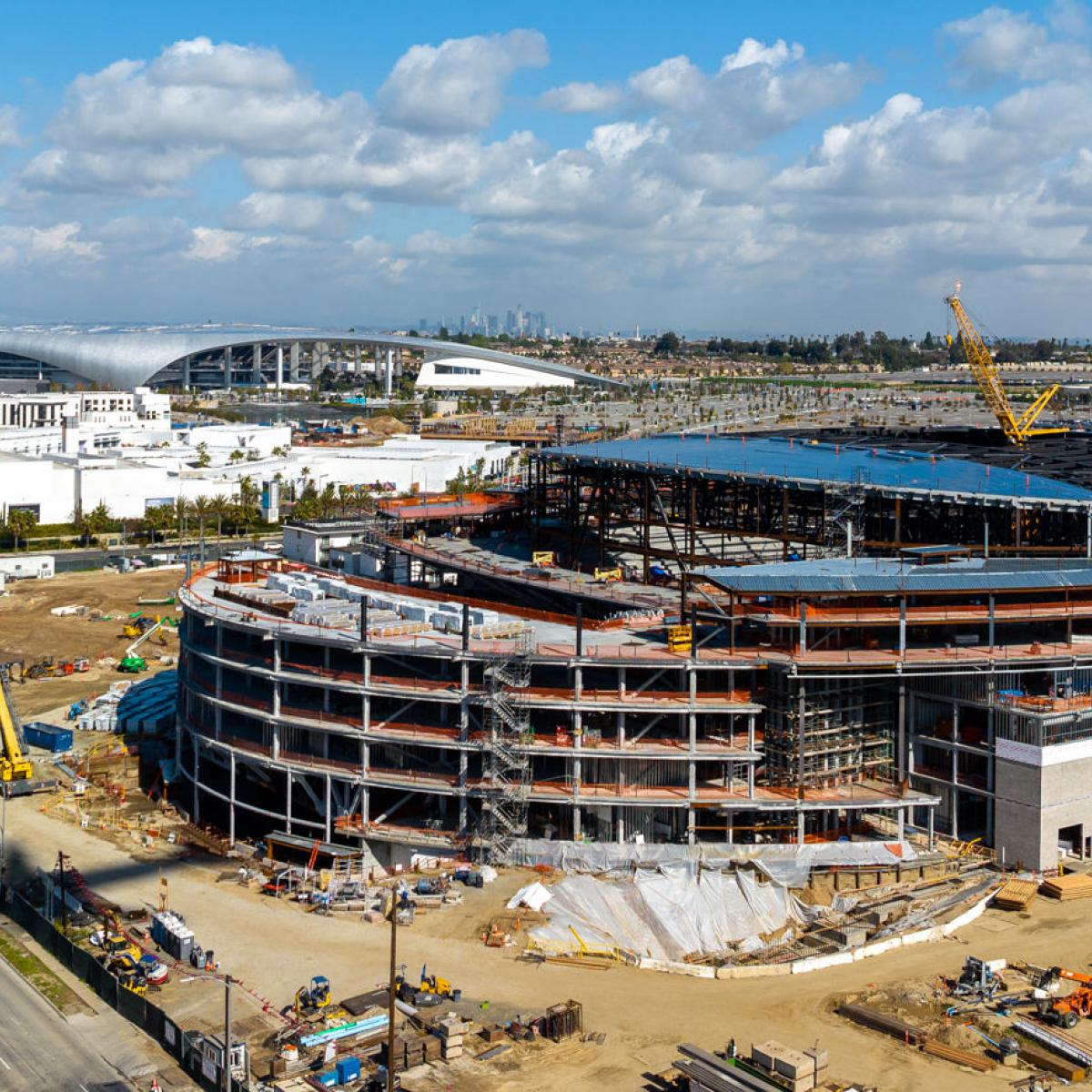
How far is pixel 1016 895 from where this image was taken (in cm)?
3716

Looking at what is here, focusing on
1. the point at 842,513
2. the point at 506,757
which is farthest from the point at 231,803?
the point at 842,513

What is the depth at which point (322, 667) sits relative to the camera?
142 ft

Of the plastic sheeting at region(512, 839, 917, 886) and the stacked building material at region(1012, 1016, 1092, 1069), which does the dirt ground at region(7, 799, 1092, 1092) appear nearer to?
the stacked building material at region(1012, 1016, 1092, 1069)

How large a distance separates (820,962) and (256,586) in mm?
24184

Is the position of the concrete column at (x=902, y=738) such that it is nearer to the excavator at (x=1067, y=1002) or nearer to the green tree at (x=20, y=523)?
the excavator at (x=1067, y=1002)

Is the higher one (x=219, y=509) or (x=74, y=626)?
(x=219, y=509)

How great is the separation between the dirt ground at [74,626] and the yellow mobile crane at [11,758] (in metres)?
7.12

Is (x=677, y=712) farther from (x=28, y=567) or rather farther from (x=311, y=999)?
(x=28, y=567)

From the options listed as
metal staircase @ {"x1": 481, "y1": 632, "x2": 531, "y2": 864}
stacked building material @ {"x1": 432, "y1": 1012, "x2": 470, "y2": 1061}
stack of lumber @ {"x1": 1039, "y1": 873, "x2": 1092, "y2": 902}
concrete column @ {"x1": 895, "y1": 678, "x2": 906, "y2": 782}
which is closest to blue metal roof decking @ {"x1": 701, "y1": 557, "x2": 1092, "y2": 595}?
concrete column @ {"x1": 895, "y1": 678, "x2": 906, "y2": 782}

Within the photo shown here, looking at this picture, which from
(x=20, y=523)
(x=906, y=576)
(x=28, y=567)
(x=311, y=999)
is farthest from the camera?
(x=20, y=523)

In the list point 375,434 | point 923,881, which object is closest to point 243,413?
point 375,434

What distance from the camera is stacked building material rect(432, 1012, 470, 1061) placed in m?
28.8

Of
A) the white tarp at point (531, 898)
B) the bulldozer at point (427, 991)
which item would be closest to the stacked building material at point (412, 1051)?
the bulldozer at point (427, 991)

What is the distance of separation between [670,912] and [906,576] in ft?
41.5
